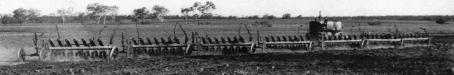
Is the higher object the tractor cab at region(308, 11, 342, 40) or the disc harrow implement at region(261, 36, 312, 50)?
the tractor cab at region(308, 11, 342, 40)

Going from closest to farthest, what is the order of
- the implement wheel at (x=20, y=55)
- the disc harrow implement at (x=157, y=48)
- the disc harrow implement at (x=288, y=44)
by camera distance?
1. the implement wheel at (x=20, y=55)
2. the disc harrow implement at (x=157, y=48)
3. the disc harrow implement at (x=288, y=44)

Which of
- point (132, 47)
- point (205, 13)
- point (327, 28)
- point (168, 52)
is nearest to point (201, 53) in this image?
point (168, 52)

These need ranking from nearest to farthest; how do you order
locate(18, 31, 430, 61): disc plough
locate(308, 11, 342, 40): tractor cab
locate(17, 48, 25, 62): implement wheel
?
locate(17, 48, 25, 62): implement wheel < locate(18, 31, 430, 61): disc plough < locate(308, 11, 342, 40): tractor cab

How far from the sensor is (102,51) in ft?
80.2

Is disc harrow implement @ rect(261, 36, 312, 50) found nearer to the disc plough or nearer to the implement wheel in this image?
the disc plough

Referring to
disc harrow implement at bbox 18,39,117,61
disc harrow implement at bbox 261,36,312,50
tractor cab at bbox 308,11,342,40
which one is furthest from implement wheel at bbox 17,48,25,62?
tractor cab at bbox 308,11,342,40

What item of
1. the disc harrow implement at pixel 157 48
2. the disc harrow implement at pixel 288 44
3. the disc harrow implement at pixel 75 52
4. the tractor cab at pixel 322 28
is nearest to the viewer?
the disc harrow implement at pixel 75 52

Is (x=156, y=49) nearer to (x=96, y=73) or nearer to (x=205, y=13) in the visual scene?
(x=96, y=73)

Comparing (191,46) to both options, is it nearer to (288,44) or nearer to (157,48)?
(157,48)

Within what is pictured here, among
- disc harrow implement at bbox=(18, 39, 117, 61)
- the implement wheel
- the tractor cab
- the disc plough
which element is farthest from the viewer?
the tractor cab

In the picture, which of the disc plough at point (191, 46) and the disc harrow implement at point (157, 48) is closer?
the disc plough at point (191, 46)

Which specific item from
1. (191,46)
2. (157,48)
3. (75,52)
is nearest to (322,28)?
(191,46)

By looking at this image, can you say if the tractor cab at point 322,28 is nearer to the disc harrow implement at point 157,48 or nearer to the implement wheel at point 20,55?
the disc harrow implement at point 157,48

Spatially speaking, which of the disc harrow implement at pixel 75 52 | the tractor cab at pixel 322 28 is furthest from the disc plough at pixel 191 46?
the tractor cab at pixel 322 28
